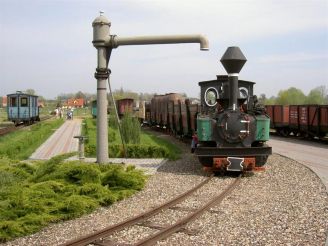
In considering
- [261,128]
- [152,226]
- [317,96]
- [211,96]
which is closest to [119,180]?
[152,226]

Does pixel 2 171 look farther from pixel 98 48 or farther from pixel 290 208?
pixel 290 208

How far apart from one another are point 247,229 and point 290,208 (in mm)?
1681

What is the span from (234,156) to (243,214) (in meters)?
3.54

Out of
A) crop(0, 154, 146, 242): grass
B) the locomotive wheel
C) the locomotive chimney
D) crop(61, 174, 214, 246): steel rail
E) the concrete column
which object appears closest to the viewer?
crop(61, 174, 214, 246): steel rail

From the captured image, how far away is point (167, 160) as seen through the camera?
1420 cm

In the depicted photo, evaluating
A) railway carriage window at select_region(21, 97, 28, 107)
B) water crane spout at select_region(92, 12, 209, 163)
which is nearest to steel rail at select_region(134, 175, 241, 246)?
water crane spout at select_region(92, 12, 209, 163)

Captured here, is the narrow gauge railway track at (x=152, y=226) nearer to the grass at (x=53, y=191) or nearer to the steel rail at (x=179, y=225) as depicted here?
the steel rail at (x=179, y=225)

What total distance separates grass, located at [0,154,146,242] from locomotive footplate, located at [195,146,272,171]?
6.34ft

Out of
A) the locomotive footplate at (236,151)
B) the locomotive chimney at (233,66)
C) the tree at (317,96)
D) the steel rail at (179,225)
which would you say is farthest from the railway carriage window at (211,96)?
the tree at (317,96)

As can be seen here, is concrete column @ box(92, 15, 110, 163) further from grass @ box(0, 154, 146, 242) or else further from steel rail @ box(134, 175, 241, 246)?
steel rail @ box(134, 175, 241, 246)

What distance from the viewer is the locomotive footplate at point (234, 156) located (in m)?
10.4

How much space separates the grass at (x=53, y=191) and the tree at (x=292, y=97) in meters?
62.4

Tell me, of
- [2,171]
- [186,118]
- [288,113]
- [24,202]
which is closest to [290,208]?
[24,202]

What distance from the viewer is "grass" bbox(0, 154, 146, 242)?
6.20m
